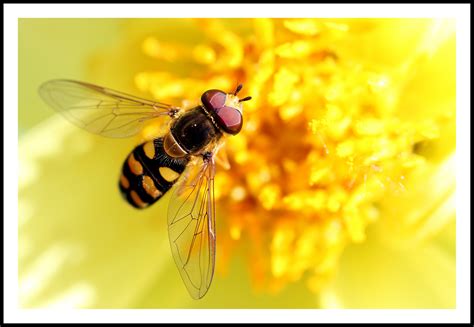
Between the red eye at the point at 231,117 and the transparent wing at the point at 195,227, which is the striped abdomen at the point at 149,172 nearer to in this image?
the transparent wing at the point at 195,227

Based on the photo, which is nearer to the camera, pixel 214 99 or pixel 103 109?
pixel 214 99

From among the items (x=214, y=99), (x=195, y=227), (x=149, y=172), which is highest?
(x=214, y=99)

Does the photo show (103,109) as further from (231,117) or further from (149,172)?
(231,117)

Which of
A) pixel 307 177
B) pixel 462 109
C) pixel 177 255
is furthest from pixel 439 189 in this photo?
pixel 177 255

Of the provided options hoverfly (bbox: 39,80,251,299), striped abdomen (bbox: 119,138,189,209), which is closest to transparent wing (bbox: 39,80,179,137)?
hoverfly (bbox: 39,80,251,299)

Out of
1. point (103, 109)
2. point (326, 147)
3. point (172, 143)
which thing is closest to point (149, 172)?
point (172, 143)

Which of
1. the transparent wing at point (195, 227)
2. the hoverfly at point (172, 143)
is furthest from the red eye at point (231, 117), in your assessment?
the transparent wing at point (195, 227)

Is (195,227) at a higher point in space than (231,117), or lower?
lower
